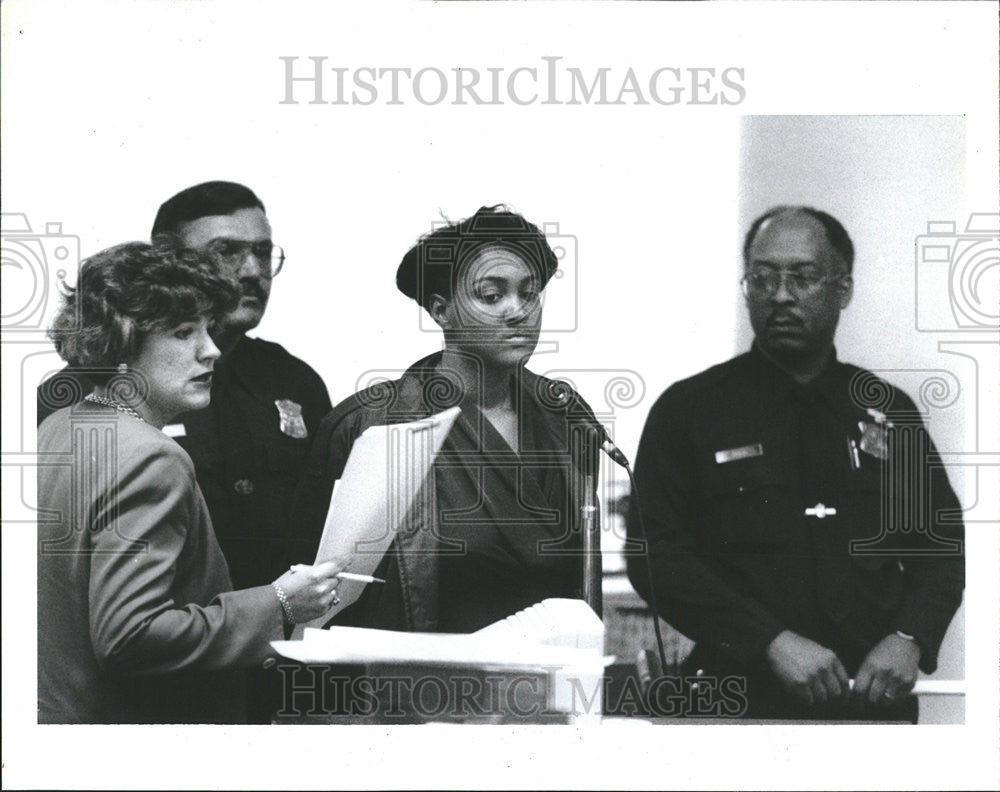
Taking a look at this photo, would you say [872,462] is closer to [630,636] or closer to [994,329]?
[994,329]

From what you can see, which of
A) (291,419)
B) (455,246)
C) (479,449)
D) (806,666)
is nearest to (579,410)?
(479,449)

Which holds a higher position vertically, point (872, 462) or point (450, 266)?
point (450, 266)

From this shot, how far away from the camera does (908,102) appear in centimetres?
499

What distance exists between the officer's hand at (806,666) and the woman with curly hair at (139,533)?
1363 mm

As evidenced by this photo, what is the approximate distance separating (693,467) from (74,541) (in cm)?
189

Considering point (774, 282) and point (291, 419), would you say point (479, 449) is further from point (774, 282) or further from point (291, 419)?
point (774, 282)

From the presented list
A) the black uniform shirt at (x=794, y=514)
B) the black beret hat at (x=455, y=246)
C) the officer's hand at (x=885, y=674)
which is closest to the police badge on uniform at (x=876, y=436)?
the black uniform shirt at (x=794, y=514)

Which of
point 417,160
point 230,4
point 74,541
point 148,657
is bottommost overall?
point 148,657

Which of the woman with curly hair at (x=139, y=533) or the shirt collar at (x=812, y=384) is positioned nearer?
the woman with curly hair at (x=139, y=533)

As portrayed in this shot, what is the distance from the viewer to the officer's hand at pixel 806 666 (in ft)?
16.2

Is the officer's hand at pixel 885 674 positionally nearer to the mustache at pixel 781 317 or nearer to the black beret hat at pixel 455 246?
the mustache at pixel 781 317

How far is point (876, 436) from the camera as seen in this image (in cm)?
501

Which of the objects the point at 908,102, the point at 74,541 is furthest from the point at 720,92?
the point at 74,541

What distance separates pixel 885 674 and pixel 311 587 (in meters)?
1.77
